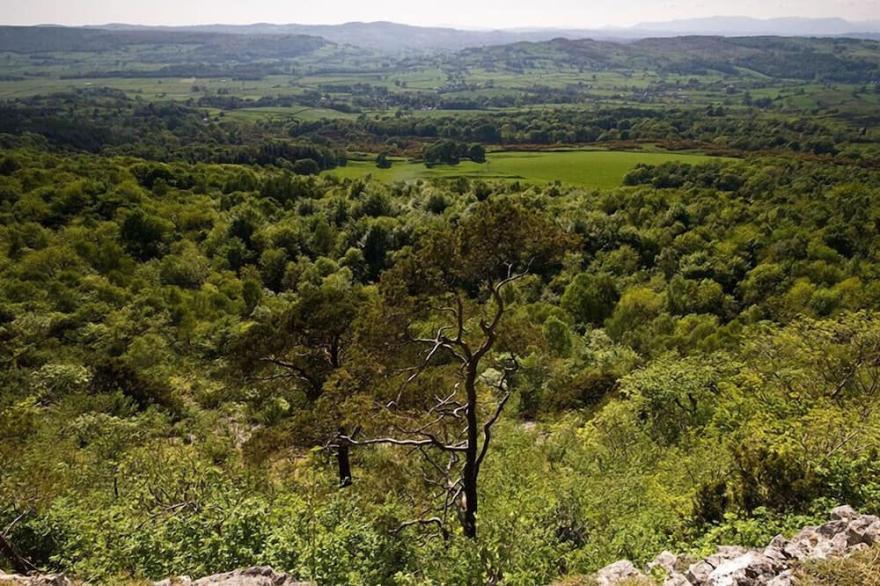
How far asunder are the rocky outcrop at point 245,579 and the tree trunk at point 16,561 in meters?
3.27

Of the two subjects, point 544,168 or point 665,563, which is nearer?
point 665,563

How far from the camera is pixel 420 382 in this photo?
12375 millimetres

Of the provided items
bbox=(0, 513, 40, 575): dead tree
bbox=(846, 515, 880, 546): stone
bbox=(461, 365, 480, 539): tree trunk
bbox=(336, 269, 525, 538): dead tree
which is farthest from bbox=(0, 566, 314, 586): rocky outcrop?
bbox=(846, 515, 880, 546): stone

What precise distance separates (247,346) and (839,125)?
153148 millimetres

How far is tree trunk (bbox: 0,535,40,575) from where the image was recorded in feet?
32.3

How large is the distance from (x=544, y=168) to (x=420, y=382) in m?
84.3

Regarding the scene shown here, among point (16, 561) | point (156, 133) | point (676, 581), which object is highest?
point (156, 133)

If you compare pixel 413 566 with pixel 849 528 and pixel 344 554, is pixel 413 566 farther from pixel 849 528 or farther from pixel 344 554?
pixel 849 528

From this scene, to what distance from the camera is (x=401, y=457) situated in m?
16.0

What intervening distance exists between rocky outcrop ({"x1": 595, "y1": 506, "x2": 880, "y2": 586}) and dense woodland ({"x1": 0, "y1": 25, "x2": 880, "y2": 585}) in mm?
574

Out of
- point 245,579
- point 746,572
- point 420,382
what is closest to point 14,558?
point 245,579

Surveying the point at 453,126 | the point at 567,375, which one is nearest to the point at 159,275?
the point at 567,375

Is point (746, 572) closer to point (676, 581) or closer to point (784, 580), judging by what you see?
point (784, 580)

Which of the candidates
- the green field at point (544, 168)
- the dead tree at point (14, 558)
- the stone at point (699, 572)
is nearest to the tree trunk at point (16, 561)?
the dead tree at point (14, 558)
